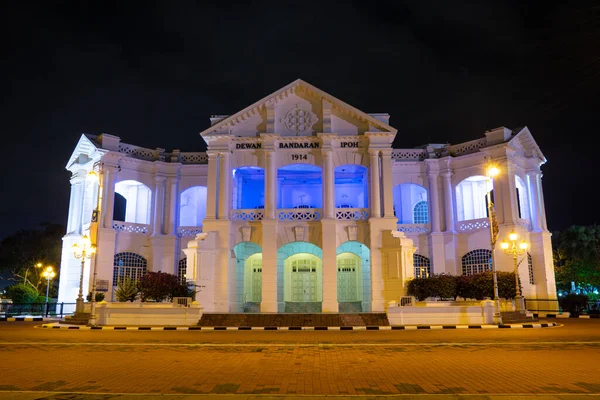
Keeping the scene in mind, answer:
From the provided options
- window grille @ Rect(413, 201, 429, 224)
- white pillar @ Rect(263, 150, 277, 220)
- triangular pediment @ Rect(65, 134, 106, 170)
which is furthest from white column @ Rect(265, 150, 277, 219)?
window grille @ Rect(413, 201, 429, 224)

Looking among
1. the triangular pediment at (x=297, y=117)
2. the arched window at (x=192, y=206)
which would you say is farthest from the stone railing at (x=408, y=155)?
the arched window at (x=192, y=206)

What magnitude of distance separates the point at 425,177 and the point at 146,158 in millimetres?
19496

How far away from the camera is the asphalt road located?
25.6 ft

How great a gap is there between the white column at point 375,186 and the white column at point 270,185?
5774mm

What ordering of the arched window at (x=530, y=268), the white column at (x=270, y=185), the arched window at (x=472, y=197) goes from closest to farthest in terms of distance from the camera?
the white column at (x=270, y=185) < the arched window at (x=530, y=268) < the arched window at (x=472, y=197)

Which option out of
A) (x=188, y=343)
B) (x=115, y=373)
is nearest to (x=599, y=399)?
(x=115, y=373)

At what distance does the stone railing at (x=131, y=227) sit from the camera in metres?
33.9

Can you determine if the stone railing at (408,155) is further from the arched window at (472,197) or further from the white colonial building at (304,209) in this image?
the arched window at (472,197)

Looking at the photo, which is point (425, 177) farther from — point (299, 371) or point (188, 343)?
point (299, 371)

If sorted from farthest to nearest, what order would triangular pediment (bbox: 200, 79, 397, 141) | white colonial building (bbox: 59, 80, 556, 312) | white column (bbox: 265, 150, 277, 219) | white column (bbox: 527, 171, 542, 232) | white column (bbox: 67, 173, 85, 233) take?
white column (bbox: 67, 173, 85, 233) < white column (bbox: 527, 171, 542, 232) < triangular pediment (bbox: 200, 79, 397, 141) < white column (bbox: 265, 150, 277, 219) < white colonial building (bbox: 59, 80, 556, 312)

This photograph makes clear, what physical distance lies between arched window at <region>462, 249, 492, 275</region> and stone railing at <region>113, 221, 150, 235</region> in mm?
21406

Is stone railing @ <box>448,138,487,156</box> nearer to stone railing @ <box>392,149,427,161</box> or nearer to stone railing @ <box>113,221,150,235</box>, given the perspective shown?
stone railing @ <box>392,149,427,161</box>

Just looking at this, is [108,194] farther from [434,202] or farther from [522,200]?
[522,200]

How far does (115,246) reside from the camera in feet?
110
